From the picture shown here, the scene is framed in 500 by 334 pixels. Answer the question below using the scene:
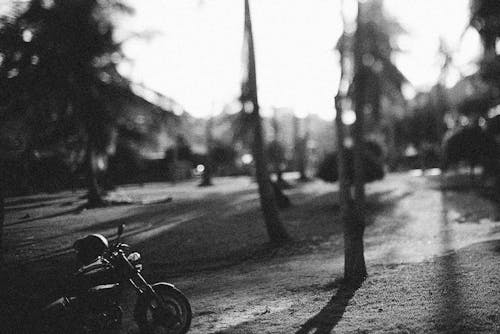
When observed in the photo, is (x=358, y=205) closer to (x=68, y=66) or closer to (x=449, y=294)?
(x=449, y=294)

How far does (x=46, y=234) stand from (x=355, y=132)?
5.59m

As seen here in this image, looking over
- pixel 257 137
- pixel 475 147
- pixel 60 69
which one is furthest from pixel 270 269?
pixel 475 147

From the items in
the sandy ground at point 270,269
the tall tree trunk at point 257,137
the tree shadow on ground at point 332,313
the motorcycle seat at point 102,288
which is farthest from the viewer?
the tall tree trunk at point 257,137

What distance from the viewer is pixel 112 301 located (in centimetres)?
570

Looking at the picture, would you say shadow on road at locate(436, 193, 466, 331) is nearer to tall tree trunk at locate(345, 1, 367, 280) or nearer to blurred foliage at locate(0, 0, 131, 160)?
tall tree trunk at locate(345, 1, 367, 280)

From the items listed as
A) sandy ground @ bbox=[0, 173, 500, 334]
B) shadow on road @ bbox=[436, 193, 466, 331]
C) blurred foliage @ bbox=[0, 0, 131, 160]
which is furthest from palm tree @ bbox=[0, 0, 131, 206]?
shadow on road @ bbox=[436, 193, 466, 331]

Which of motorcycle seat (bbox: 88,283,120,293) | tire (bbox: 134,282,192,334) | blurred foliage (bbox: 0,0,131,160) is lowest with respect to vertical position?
tire (bbox: 134,282,192,334)

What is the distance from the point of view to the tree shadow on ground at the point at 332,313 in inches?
227

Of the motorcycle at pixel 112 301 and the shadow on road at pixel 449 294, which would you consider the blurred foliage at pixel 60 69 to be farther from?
the shadow on road at pixel 449 294

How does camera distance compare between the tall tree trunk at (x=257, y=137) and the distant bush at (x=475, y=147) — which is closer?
the tall tree trunk at (x=257, y=137)

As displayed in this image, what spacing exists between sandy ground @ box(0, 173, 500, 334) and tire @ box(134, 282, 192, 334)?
0.41m

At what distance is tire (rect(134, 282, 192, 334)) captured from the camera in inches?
221

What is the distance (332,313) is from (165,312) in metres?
2.24

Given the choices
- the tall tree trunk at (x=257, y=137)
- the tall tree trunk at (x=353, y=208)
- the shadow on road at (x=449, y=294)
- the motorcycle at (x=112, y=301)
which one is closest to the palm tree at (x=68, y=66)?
the tall tree trunk at (x=257, y=137)
